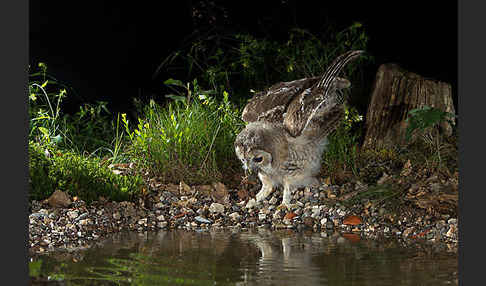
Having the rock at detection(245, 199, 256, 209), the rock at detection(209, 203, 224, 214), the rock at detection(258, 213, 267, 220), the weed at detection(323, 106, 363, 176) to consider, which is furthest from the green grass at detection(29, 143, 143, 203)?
the weed at detection(323, 106, 363, 176)

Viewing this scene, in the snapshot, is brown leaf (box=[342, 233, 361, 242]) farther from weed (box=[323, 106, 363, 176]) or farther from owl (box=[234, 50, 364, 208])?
weed (box=[323, 106, 363, 176])

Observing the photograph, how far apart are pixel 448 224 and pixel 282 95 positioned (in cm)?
208

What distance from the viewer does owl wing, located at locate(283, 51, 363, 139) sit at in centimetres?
591

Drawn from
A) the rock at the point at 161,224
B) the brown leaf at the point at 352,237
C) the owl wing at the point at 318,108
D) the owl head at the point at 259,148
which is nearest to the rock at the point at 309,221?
the brown leaf at the point at 352,237

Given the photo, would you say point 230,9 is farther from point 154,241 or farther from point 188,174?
point 154,241

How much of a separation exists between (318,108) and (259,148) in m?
0.75

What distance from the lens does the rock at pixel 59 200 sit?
5.60 m

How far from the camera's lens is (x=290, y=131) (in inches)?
233

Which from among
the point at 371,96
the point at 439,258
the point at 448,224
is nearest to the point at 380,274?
the point at 439,258

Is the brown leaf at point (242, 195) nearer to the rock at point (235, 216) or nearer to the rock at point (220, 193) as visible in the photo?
the rock at point (220, 193)

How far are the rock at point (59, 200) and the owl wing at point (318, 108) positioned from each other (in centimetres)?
215

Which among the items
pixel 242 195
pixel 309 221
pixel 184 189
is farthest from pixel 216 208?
pixel 309 221

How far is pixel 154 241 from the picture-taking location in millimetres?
5035

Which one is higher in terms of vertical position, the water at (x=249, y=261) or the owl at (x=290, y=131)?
the owl at (x=290, y=131)
